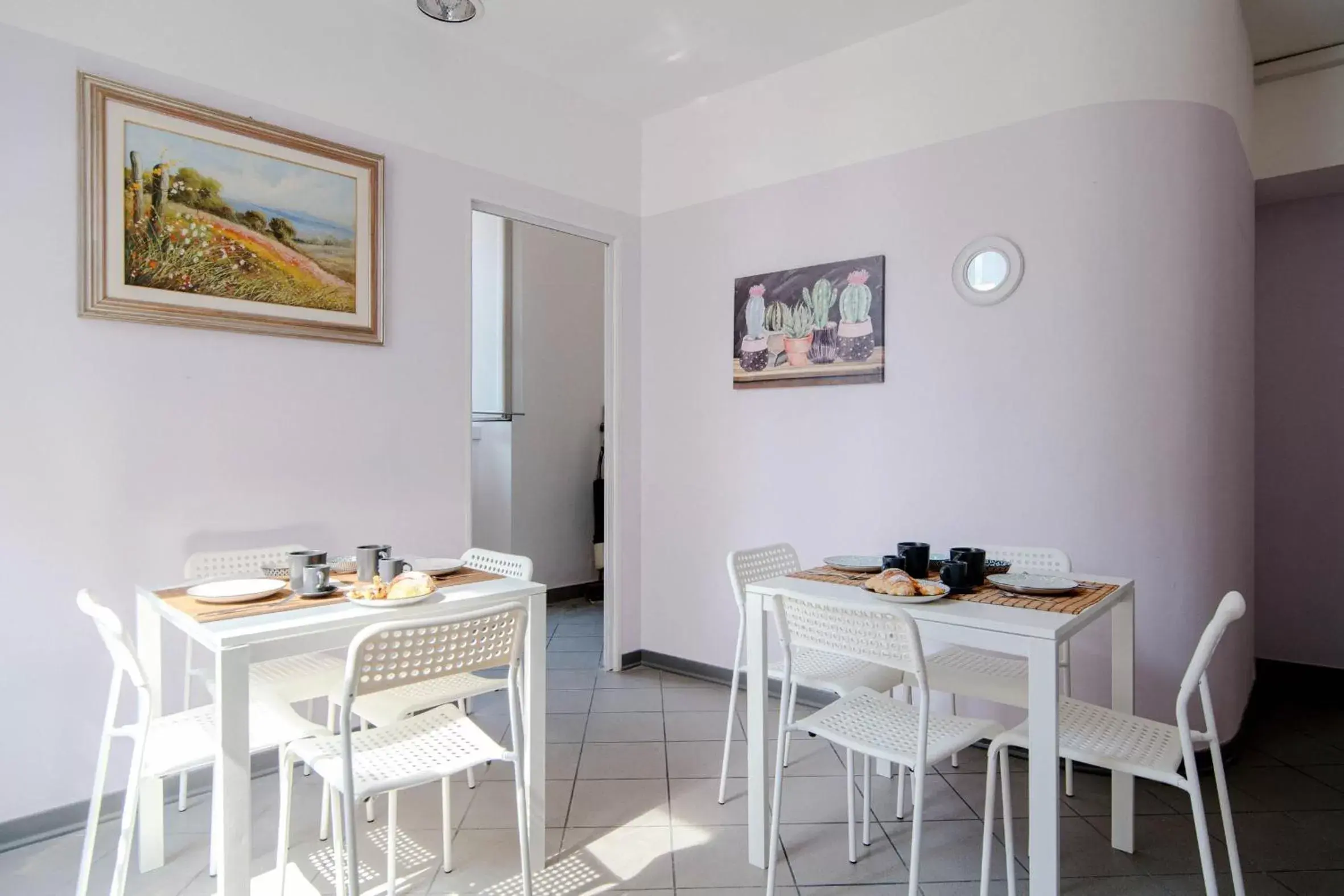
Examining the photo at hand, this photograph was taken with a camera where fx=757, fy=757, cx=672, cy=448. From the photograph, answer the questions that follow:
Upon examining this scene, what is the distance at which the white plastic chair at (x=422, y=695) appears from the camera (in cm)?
205

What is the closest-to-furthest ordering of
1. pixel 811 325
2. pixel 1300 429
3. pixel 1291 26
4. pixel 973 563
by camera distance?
1. pixel 973 563
2. pixel 1291 26
3. pixel 811 325
4. pixel 1300 429

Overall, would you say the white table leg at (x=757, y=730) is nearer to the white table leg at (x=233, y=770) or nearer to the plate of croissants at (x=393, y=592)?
the plate of croissants at (x=393, y=592)

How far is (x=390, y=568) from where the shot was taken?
2.01 meters

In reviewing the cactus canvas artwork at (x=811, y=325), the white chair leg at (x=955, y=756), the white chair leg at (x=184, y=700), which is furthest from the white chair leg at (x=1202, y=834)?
the white chair leg at (x=184, y=700)

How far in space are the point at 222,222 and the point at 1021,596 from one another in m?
2.70

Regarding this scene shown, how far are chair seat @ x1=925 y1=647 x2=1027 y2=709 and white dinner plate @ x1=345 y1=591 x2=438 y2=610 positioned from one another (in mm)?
1348

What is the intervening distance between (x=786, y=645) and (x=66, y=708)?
2119 mm

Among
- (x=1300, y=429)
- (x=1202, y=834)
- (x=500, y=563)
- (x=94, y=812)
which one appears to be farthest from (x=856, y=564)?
(x=1300, y=429)

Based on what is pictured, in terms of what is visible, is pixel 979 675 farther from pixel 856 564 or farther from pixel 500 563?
pixel 500 563

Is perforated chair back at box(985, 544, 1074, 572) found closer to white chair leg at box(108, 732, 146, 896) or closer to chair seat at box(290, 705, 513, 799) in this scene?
chair seat at box(290, 705, 513, 799)

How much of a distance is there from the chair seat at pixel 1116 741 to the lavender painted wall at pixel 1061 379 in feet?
2.82

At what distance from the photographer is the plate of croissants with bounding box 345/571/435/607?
71.7 inches

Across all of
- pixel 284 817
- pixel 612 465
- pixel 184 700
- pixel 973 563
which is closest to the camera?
pixel 284 817

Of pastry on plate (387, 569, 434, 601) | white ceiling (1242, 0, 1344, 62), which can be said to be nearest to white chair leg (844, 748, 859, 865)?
pastry on plate (387, 569, 434, 601)
